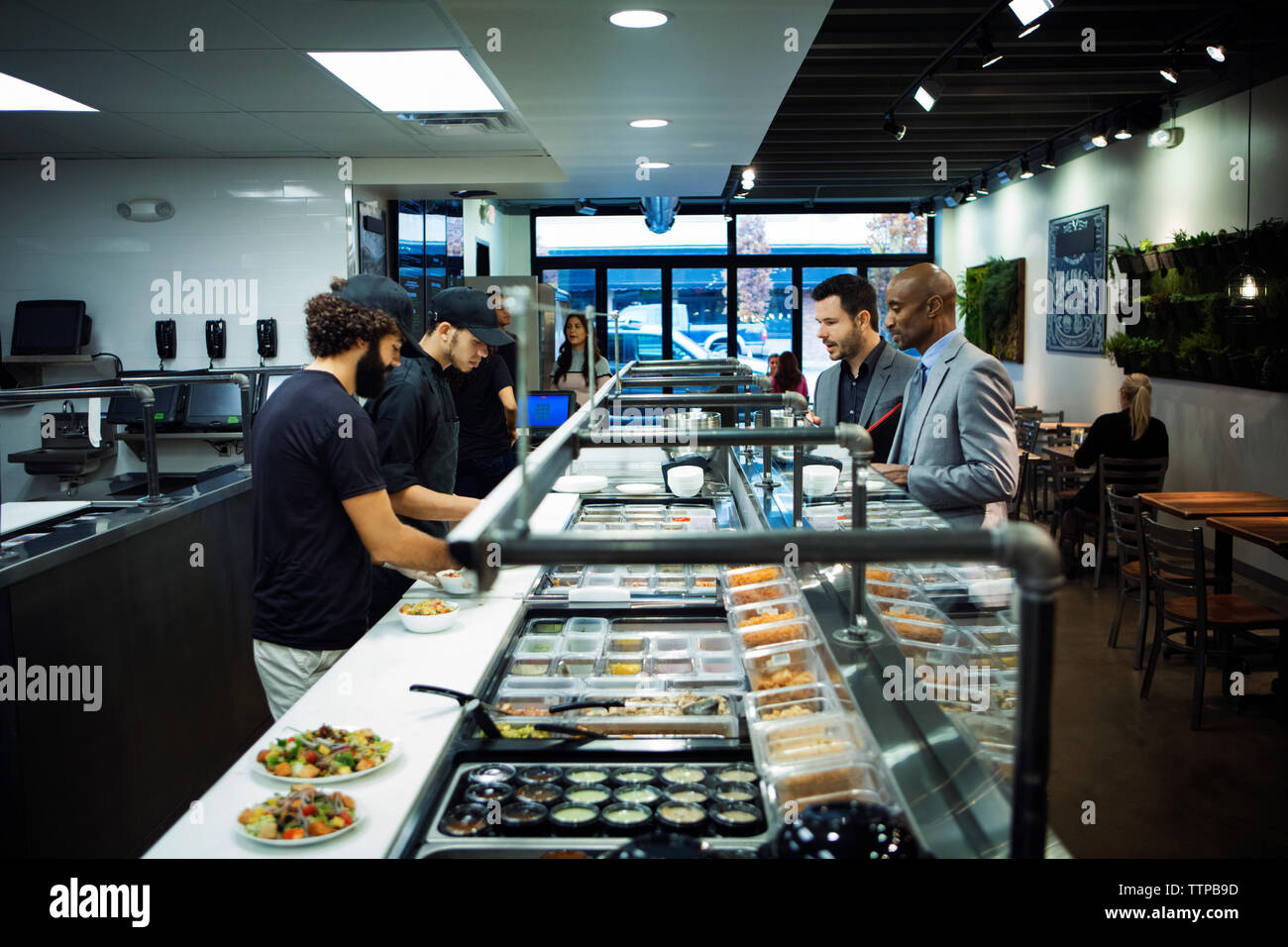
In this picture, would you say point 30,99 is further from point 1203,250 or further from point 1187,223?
point 1187,223

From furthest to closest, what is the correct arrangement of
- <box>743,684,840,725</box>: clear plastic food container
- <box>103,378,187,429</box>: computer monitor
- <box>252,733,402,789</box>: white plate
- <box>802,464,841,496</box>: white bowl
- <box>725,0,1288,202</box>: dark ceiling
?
<box>103,378,187,429</box>: computer monitor
<box>725,0,1288,202</box>: dark ceiling
<box>802,464,841,496</box>: white bowl
<box>743,684,840,725</box>: clear plastic food container
<box>252,733,402,789</box>: white plate

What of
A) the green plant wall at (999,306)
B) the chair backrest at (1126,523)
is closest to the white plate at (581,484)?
the chair backrest at (1126,523)

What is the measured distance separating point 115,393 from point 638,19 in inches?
88.5

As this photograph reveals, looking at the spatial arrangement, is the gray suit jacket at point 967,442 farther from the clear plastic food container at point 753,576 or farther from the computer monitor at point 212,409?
the computer monitor at point 212,409

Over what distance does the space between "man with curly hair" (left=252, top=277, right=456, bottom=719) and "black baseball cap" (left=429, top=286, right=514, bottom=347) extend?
3.25 ft

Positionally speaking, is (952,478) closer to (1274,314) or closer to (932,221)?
(1274,314)

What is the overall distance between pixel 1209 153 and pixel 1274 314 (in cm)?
186

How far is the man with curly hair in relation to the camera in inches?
105

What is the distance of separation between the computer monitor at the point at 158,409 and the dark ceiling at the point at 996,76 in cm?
491

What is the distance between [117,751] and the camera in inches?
133

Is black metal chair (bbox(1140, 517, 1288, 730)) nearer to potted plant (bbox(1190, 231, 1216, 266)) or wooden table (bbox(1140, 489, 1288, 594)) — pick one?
wooden table (bbox(1140, 489, 1288, 594))

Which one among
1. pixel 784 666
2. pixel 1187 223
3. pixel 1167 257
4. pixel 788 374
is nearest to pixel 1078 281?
pixel 1187 223

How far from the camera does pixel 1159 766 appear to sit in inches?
167

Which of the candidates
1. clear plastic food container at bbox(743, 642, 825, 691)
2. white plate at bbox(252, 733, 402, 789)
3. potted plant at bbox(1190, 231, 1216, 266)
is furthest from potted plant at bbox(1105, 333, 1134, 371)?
white plate at bbox(252, 733, 402, 789)
